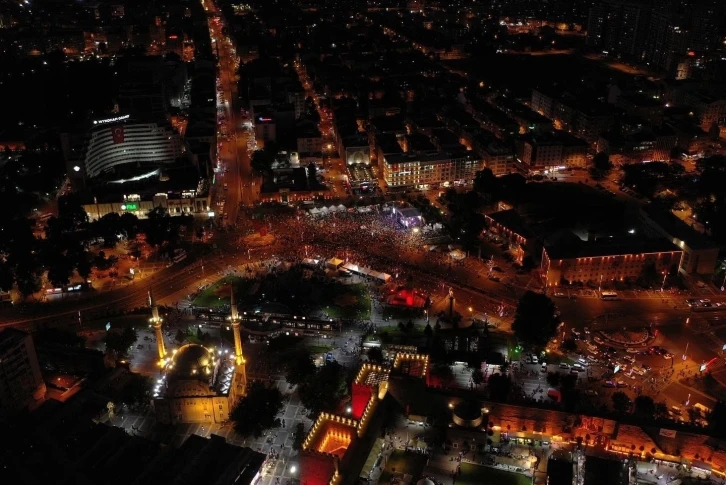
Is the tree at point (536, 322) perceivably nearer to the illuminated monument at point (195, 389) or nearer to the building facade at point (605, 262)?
the building facade at point (605, 262)

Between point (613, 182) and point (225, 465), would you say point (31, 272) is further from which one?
point (613, 182)

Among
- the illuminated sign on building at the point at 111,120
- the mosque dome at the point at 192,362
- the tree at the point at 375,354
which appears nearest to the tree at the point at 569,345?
the tree at the point at 375,354

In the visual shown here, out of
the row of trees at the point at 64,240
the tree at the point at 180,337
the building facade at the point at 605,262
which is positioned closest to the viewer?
the tree at the point at 180,337

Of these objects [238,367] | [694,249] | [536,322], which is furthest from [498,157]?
[238,367]

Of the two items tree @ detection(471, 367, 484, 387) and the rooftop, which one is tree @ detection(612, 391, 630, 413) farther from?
the rooftop

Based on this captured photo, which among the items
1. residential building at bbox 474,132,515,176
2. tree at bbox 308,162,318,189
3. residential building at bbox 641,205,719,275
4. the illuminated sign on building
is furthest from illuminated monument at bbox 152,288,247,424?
the illuminated sign on building

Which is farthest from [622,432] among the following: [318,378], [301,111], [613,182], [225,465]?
[301,111]

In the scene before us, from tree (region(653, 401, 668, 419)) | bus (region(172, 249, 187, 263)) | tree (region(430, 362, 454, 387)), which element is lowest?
bus (region(172, 249, 187, 263))
